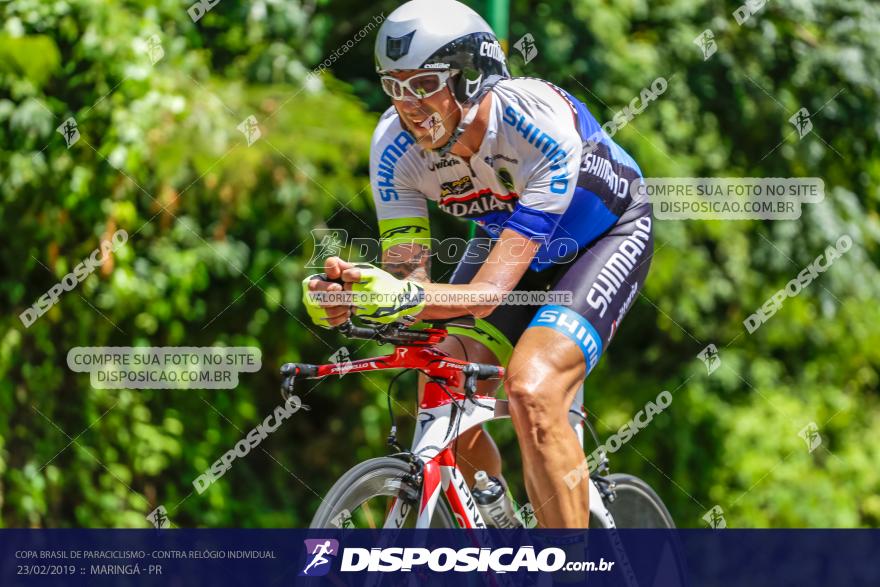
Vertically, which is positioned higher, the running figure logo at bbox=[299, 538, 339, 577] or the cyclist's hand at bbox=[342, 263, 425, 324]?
the cyclist's hand at bbox=[342, 263, 425, 324]

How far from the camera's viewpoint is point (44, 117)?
6047 mm

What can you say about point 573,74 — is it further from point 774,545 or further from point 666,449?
point 774,545

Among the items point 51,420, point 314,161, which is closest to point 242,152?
point 314,161

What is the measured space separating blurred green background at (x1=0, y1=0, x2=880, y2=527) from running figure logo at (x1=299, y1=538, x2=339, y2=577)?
3.16 m

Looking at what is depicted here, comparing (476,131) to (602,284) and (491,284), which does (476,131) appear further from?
(602,284)

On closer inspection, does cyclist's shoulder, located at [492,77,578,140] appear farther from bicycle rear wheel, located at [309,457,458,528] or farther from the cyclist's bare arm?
bicycle rear wheel, located at [309,457,458,528]

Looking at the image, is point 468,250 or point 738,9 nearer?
point 468,250

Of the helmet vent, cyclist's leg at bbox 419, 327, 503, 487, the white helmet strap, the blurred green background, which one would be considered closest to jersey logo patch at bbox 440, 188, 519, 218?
the white helmet strap

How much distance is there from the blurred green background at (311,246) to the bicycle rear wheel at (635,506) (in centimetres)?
265

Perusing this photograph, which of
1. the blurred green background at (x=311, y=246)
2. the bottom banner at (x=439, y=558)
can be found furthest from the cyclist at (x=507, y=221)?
the blurred green background at (x=311, y=246)

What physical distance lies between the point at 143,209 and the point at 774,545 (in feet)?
14.1

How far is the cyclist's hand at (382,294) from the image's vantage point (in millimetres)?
3129

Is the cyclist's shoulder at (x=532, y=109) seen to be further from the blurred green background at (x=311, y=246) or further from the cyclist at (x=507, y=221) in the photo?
the blurred green background at (x=311, y=246)

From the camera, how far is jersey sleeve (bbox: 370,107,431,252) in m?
3.84
